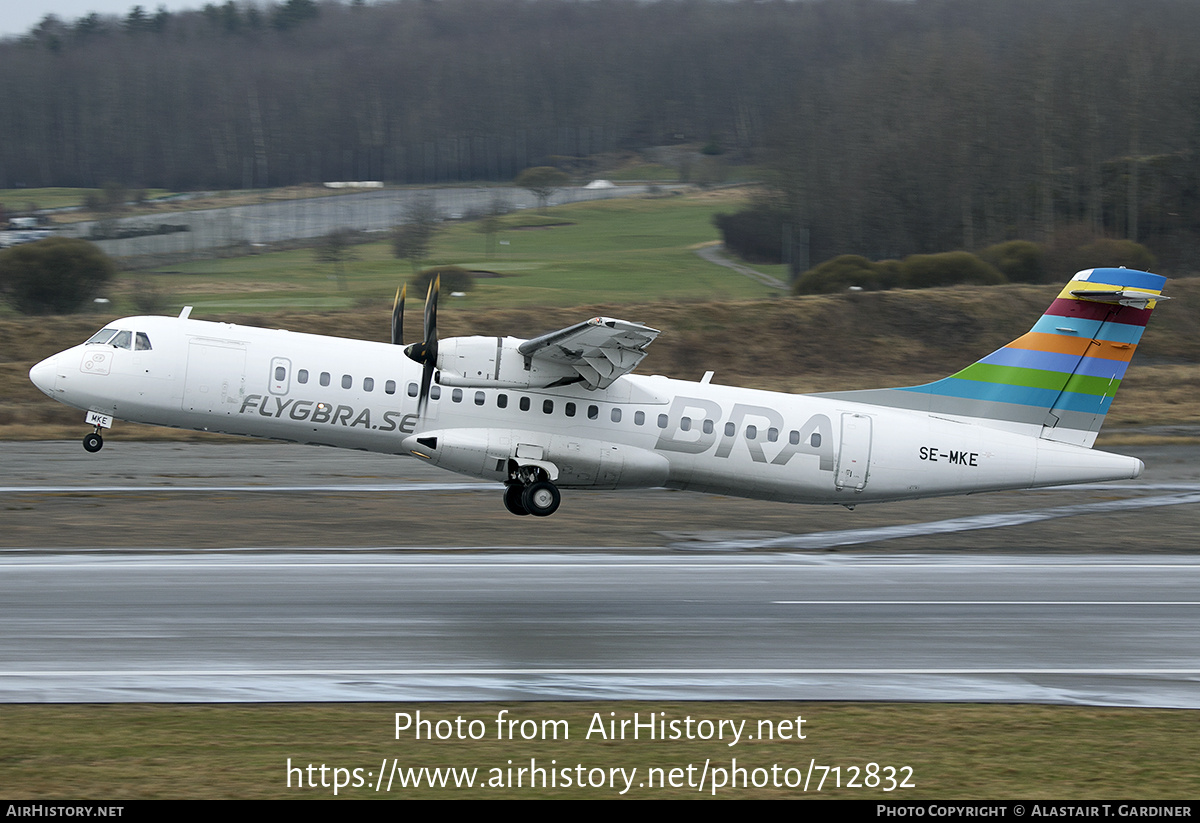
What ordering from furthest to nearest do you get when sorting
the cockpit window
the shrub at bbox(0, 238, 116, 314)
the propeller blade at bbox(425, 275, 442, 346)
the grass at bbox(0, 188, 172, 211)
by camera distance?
1. the grass at bbox(0, 188, 172, 211)
2. the shrub at bbox(0, 238, 116, 314)
3. the cockpit window
4. the propeller blade at bbox(425, 275, 442, 346)

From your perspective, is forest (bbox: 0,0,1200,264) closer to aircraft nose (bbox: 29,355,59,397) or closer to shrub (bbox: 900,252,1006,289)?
shrub (bbox: 900,252,1006,289)

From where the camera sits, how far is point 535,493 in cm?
2155

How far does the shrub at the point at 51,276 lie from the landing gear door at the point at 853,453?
124ft

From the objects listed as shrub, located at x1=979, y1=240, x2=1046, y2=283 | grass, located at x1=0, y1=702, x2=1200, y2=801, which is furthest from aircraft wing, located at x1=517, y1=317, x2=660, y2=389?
shrub, located at x1=979, y1=240, x2=1046, y2=283

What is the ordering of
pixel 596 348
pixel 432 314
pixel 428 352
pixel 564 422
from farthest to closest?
pixel 564 422 < pixel 432 314 < pixel 428 352 < pixel 596 348

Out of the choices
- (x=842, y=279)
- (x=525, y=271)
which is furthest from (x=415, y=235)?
(x=842, y=279)

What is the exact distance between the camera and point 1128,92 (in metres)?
74.2

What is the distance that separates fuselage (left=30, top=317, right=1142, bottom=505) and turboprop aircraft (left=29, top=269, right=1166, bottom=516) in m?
0.03

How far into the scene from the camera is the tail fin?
22.3m

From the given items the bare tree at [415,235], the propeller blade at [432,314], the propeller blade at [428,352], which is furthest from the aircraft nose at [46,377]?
the bare tree at [415,235]

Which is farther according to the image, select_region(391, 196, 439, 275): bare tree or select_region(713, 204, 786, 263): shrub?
select_region(713, 204, 786, 263): shrub

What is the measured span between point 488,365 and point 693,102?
11295 centimetres

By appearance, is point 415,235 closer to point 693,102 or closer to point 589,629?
point 589,629

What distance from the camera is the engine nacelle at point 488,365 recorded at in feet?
67.6
